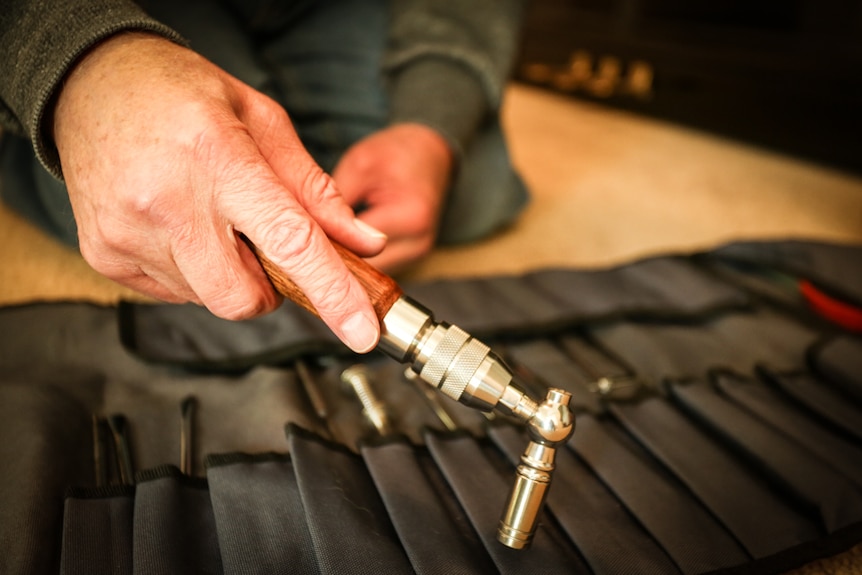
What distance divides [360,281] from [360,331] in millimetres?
34

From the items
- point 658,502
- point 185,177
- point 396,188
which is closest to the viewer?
point 185,177

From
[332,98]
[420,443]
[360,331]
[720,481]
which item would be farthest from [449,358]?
[332,98]

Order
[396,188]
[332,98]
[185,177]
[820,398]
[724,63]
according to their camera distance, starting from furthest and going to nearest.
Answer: [724,63], [332,98], [396,188], [820,398], [185,177]

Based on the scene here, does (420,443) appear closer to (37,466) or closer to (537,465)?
(537,465)

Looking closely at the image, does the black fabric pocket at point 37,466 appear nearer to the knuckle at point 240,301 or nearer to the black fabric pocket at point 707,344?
the knuckle at point 240,301

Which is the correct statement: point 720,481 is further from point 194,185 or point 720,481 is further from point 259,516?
point 194,185

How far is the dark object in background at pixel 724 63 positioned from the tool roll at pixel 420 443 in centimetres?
102

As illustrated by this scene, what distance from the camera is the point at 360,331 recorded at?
432mm

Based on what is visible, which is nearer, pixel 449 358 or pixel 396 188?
pixel 449 358

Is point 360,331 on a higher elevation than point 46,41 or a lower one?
lower

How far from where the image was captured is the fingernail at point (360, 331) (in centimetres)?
43

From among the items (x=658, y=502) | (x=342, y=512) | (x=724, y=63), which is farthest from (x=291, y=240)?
(x=724, y=63)

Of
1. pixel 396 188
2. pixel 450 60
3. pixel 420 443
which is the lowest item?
pixel 420 443

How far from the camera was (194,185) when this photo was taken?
16.3 inches
